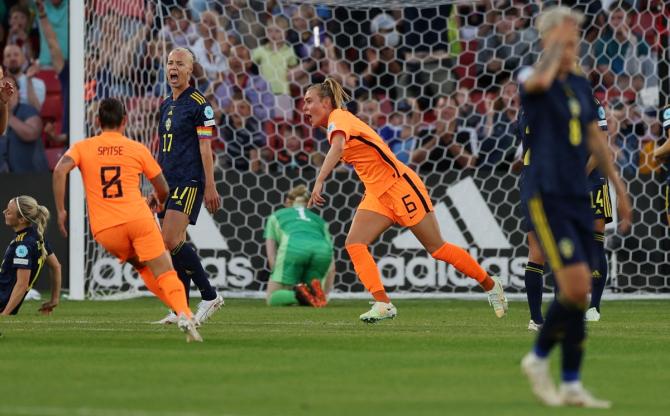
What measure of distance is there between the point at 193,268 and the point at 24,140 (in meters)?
7.64

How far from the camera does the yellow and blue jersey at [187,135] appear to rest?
453 inches

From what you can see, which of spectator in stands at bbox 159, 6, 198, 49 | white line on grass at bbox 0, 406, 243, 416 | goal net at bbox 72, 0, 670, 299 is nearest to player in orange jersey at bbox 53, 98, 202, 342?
white line on grass at bbox 0, 406, 243, 416

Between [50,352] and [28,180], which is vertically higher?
[28,180]

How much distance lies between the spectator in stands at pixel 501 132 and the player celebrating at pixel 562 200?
1051 cm

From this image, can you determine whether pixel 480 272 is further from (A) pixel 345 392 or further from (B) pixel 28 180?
(B) pixel 28 180

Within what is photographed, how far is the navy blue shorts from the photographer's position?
11.6 m

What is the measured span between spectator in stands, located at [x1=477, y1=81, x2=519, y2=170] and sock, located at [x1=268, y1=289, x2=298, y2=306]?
2979 mm

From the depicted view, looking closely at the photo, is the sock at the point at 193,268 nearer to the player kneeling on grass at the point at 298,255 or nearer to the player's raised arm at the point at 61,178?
the player's raised arm at the point at 61,178

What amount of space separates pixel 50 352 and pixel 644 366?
3.62 meters

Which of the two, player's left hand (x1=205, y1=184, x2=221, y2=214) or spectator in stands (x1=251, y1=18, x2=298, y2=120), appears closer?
player's left hand (x1=205, y1=184, x2=221, y2=214)

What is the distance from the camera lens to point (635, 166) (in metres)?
16.5

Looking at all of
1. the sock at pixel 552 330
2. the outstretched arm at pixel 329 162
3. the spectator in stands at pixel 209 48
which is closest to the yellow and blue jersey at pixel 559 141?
the sock at pixel 552 330

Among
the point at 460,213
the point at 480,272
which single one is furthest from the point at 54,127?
the point at 480,272

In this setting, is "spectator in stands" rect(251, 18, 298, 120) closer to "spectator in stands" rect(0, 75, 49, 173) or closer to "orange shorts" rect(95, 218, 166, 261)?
"spectator in stands" rect(0, 75, 49, 173)
